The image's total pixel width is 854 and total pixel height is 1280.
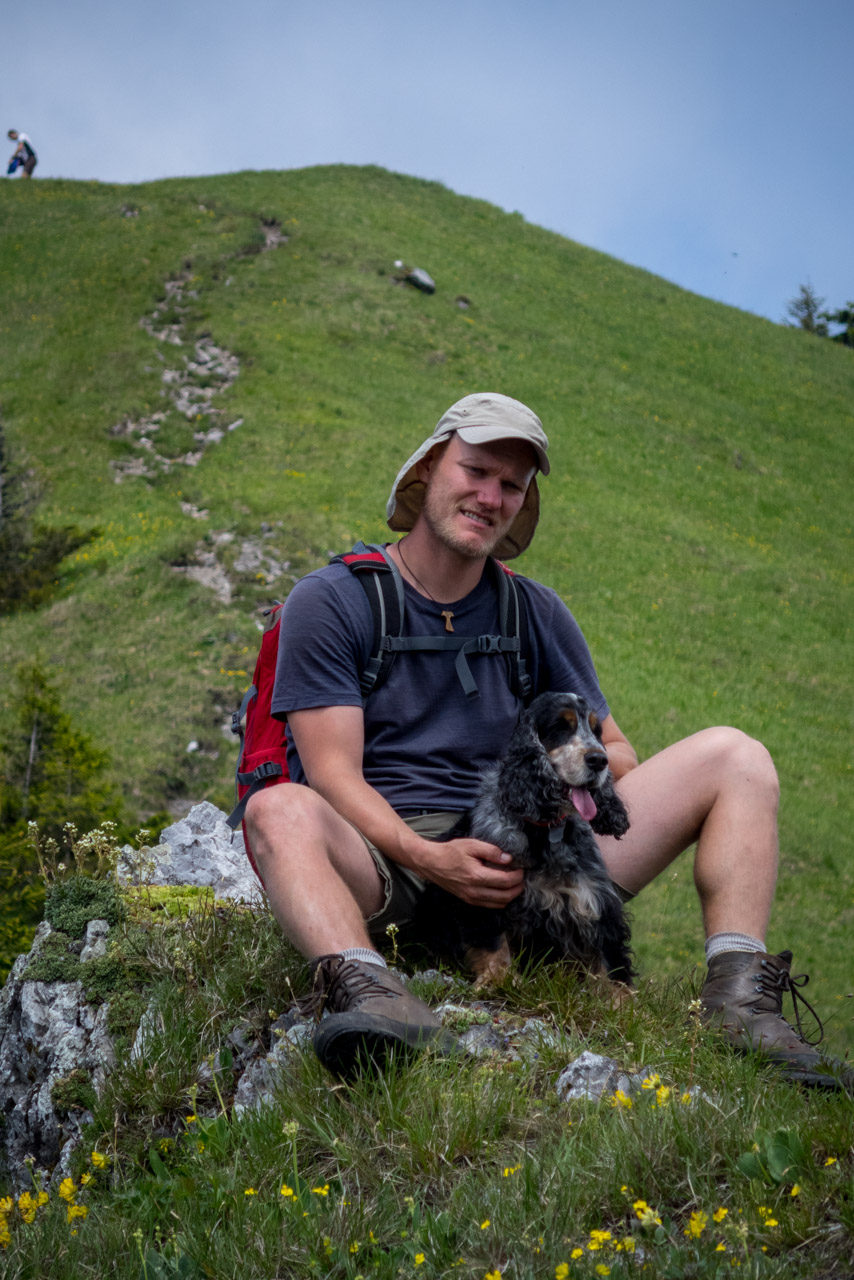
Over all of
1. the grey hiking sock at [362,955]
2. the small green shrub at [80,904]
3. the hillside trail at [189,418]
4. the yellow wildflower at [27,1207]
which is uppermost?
the hillside trail at [189,418]

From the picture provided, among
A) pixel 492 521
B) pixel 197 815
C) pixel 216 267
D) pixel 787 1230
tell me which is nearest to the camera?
pixel 787 1230

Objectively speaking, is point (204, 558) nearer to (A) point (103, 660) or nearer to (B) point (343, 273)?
(A) point (103, 660)

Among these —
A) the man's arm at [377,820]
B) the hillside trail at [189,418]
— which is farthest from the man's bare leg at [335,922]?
the hillside trail at [189,418]

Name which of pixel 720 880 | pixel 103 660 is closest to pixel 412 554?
pixel 720 880

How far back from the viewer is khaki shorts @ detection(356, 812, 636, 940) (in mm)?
3846

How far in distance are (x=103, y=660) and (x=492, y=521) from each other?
47.7 feet

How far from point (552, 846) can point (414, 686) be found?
0.85 meters

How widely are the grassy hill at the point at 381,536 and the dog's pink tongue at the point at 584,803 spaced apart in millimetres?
635

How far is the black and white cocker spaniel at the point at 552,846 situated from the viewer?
3748mm

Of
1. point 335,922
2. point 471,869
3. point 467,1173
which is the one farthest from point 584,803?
point 467,1173

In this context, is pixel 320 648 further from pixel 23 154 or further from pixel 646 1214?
pixel 23 154

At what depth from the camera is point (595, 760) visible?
12.3 ft

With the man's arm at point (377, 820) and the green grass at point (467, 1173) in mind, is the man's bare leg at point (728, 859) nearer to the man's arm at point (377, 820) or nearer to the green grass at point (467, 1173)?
the green grass at point (467, 1173)

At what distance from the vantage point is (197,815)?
6.50m
